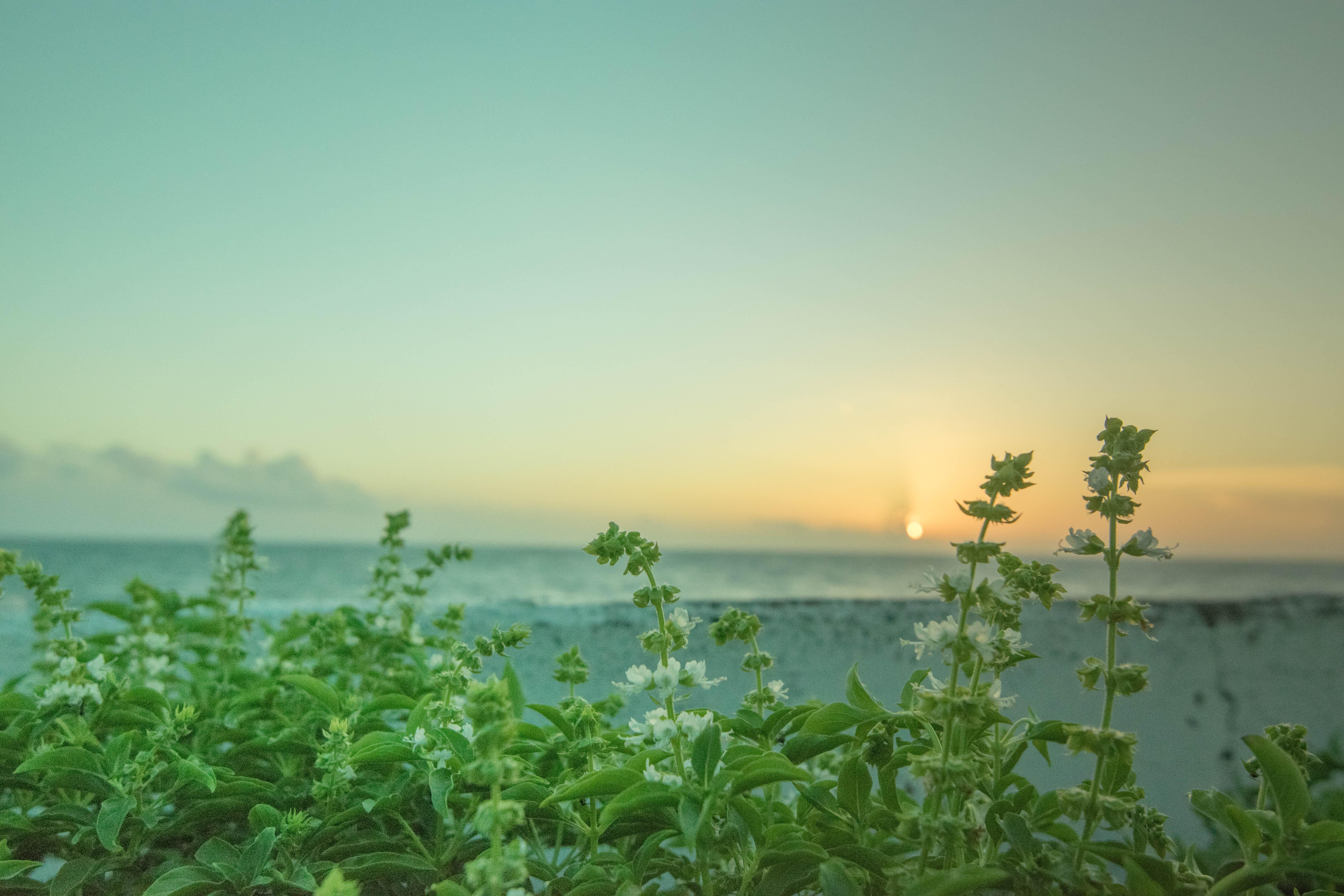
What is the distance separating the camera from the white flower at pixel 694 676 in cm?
88

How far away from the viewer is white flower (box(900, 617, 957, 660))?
752 millimetres

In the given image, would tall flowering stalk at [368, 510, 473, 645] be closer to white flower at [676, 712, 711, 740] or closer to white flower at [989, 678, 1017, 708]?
white flower at [676, 712, 711, 740]

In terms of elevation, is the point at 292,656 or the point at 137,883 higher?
the point at 292,656

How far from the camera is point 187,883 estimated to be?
812 millimetres

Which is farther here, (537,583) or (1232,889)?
(537,583)

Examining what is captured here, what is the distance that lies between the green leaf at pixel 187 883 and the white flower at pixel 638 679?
453 mm

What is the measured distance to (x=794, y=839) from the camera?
0.82m

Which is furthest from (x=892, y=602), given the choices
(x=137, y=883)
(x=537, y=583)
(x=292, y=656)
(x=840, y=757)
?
(x=537, y=583)

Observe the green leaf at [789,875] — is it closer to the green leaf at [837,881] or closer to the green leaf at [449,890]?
the green leaf at [837,881]

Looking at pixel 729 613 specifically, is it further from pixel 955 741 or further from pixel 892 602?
pixel 892 602

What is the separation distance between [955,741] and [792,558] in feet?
90.3

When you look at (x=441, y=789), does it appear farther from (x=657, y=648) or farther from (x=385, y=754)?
(x=657, y=648)

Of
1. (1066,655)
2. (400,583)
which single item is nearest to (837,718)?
(400,583)

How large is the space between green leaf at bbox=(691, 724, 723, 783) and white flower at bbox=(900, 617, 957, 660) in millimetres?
204
